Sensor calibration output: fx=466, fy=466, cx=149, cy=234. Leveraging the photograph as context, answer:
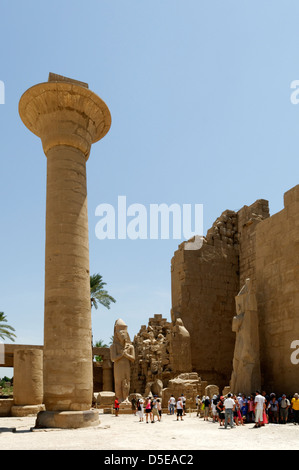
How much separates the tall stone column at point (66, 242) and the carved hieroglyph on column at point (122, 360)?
21.0ft

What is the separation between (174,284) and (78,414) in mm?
11328

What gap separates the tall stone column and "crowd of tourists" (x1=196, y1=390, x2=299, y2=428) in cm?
325

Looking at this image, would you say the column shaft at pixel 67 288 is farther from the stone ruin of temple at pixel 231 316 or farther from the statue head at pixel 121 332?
the statue head at pixel 121 332

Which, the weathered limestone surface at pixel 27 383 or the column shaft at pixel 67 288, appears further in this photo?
the weathered limestone surface at pixel 27 383

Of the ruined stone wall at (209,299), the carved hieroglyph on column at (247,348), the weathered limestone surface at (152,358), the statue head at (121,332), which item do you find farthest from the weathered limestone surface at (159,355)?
the carved hieroglyph on column at (247,348)

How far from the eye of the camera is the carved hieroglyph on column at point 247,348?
534 inches

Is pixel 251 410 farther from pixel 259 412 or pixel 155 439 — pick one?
pixel 155 439

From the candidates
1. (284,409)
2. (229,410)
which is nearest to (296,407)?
(284,409)

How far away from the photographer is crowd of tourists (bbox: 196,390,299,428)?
36.2 ft

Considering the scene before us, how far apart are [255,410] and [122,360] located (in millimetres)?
6945

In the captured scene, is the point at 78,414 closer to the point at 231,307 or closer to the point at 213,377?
the point at 213,377
